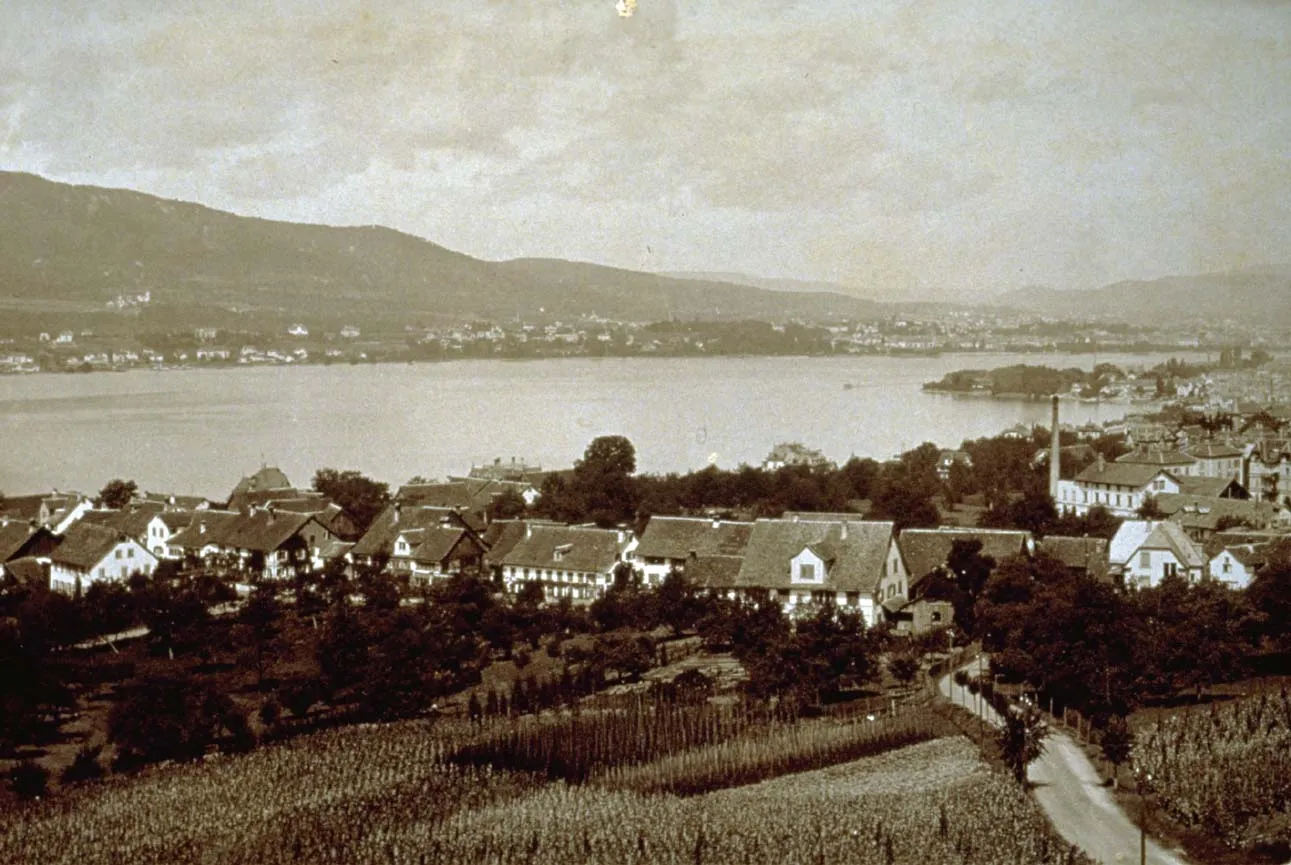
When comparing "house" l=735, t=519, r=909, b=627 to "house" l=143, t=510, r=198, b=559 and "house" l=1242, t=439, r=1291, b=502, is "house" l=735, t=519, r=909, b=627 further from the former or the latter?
"house" l=1242, t=439, r=1291, b=502

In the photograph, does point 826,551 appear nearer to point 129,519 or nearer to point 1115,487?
point 1115,487

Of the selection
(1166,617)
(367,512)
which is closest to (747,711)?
(1166,617)

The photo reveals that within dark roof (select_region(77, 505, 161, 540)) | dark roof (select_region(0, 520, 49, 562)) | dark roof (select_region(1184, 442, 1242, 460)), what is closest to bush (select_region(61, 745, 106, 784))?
dark roof (select_region(0, 520, 49, 562))

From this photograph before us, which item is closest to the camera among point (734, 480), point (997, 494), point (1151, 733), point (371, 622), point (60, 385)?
point (1151, 733)

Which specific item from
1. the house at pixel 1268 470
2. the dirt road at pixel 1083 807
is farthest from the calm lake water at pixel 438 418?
the dirt road at pixel 1083 807

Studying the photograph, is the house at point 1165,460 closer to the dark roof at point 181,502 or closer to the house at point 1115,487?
the house at point 1115,487

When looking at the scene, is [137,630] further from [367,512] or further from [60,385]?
[60,385]

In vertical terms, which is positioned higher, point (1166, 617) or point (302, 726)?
point (1166, 617)
